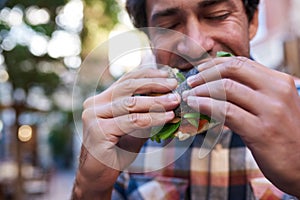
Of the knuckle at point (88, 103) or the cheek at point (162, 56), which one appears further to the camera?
the cheek at point (162, 56)

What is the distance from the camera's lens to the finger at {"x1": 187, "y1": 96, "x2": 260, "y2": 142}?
3.17 feet

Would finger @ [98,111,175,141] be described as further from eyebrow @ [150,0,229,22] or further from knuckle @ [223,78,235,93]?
eyebrow @ [150,0,229,22]

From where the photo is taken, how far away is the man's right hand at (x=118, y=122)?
44.0 inches

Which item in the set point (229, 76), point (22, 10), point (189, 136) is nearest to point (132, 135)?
point (189, 136)

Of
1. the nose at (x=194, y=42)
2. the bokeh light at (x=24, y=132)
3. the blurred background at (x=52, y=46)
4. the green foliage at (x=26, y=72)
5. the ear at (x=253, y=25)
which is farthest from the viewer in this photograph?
the bokeh light at (x=24, y=132)

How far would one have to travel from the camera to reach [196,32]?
1363 mm

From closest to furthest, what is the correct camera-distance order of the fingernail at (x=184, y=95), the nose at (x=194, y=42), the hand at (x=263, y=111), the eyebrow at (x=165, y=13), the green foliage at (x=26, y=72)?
Answer: the hand at (x=263, y=111), the fingernail at (x=184, y=95), the nose at (x=194, y=42), the eyebrow at (x=165, y=13), the green foliage at (x=26, y=72)

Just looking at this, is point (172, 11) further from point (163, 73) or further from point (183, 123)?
point (183, 123)

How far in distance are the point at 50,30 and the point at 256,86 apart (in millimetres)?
5121

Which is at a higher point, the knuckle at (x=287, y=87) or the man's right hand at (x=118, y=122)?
the knuckle at (x=287, y=87)

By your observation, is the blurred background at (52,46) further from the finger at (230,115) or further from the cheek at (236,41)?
the finger at (230,115)

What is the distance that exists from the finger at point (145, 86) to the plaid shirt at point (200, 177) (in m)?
0.40

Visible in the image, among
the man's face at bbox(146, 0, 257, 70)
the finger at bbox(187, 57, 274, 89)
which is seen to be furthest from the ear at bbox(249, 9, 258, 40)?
the finger at bbox(187, 57, 274, 89)

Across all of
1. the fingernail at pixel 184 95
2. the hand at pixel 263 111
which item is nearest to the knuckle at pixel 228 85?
the hand at pixel 263 111
